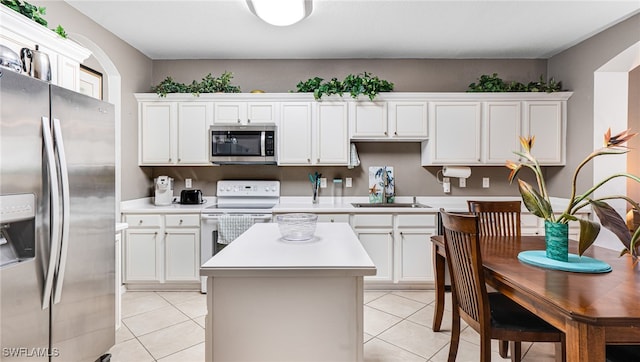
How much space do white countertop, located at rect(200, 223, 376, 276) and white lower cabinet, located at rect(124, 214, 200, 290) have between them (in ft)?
5.64

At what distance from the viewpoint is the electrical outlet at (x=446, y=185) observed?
3.73m

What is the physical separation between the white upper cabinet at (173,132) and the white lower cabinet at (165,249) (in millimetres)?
703

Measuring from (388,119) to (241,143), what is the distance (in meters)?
1.69

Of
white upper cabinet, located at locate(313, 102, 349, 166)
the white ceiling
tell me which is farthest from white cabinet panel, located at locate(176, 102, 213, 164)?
white upper cabinet, located at locate(313, 102, 349, 166)

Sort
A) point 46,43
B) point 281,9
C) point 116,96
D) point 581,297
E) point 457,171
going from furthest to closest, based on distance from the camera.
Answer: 1. point 457,171
2. point 116,96
3. point 281,9
4. point 46,43
5. point 581,297

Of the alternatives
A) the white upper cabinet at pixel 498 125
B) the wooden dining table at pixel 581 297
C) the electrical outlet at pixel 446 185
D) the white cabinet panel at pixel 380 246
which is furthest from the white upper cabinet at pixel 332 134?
the wooden dining table at pixel 581 297

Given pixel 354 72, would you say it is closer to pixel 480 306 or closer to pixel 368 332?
pixel 368 332

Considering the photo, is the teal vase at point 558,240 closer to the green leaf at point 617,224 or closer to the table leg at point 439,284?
the green leaf at point 617,224

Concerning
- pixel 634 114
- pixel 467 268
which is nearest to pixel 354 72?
pixel 467 268

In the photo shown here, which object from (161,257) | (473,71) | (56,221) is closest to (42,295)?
(56,221)

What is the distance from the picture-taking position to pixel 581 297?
1.18 meters

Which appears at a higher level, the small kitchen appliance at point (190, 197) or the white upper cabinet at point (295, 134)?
the white upper cabinet at point (295, 134)

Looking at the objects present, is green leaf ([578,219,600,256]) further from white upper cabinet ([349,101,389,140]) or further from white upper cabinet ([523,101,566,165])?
white upper cabinet ([523,101,566,165])

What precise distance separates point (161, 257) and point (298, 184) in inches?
67.1
